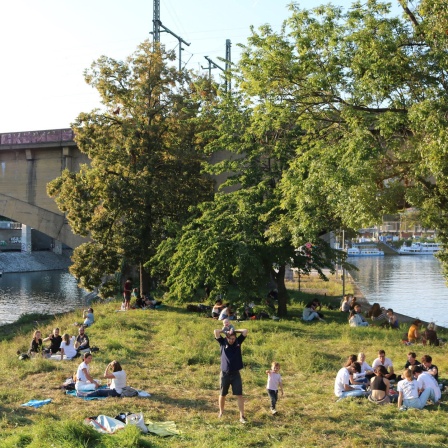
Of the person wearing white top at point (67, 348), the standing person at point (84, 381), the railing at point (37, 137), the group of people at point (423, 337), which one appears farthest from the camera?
the railing at point (37, 137)

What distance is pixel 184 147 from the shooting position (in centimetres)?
2586

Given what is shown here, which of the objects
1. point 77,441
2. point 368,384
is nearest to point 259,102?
point 368,384

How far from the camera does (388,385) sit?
1034 centimetres

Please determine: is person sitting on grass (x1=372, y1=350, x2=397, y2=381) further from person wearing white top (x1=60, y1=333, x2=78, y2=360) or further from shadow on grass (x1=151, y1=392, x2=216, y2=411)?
person wearing white top (x1=60, y1=333, x2=78, y2=360)

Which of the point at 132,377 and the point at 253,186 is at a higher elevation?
the point at 253,186

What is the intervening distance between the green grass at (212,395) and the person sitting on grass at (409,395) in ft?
0.68

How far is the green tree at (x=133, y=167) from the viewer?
2488 centimetres

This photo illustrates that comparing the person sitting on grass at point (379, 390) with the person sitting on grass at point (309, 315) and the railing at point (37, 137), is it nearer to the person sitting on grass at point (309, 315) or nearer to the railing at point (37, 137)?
the person sitting on grass at point (309, 315)

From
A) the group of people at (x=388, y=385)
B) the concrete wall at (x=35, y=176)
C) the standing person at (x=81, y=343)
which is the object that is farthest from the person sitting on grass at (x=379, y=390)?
the concrete wall at (x=35, y=176)

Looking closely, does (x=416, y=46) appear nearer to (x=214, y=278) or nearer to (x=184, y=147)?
(x=214, y=278)

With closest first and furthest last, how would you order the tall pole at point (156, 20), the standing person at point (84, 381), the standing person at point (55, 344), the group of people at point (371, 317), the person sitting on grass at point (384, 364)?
the standing person at point (84, 381) < the person sitting on grass at point (384, 364) < the standing person at point (55, 344) < the group of people at point (371, 317) < the tall pole at point (156, 20)

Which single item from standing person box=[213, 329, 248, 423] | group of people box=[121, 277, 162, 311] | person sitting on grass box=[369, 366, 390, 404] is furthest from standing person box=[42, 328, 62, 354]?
person sitting on grass box=[369, 366, 390, 404]

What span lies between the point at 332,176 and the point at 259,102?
3.82 meters

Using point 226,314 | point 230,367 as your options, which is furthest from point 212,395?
point 226,314
